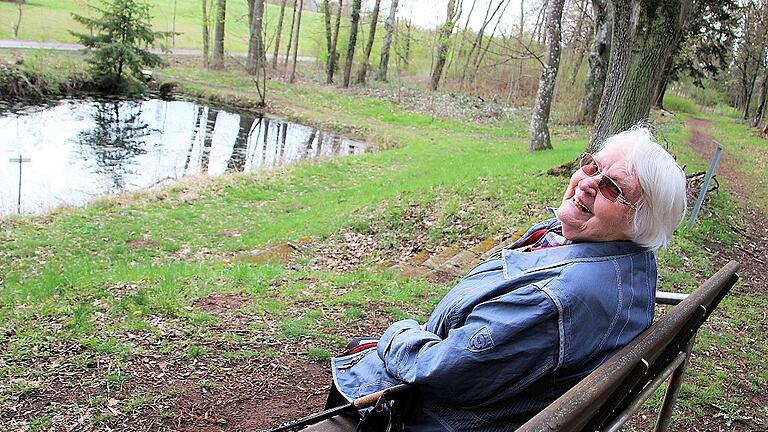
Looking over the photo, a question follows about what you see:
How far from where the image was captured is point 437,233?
916cm

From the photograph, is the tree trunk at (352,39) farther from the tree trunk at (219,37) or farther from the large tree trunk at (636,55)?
the large tree trunk at (636,55)

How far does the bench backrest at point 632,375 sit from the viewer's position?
4.53ft

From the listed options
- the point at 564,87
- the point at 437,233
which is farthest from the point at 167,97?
the point at 437,233

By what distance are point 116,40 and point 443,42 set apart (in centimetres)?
1567

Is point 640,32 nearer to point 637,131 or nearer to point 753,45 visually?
point 637,131

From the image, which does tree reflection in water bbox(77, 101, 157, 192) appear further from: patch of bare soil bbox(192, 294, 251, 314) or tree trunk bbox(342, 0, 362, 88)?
tree trunk bbox(342, 0, 362, 88)

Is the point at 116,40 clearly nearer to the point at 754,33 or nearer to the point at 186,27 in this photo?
the point at 186,27

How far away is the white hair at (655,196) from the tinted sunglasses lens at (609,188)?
0.07 metres

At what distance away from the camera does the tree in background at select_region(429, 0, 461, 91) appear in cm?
3142

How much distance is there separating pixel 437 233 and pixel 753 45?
3380 centimetres

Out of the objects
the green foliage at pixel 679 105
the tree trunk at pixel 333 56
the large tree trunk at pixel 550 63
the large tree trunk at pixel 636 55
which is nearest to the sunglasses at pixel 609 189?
the large tree trunk at pixel 636 55

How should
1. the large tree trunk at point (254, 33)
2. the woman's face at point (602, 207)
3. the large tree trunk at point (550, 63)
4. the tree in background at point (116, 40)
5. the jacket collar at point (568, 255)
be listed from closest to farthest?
the jacket collar at point (568, 255) → the woman's face at point (602, 207) → the large tree trunk at point (550, 63) → the tree in background at point (116, 40) → the large tree trunk at point (254, 33)

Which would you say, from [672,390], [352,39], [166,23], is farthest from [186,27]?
[672,390]

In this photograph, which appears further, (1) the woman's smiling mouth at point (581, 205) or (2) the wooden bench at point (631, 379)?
(1) the woman's smiling mouth at point (581, 205)
